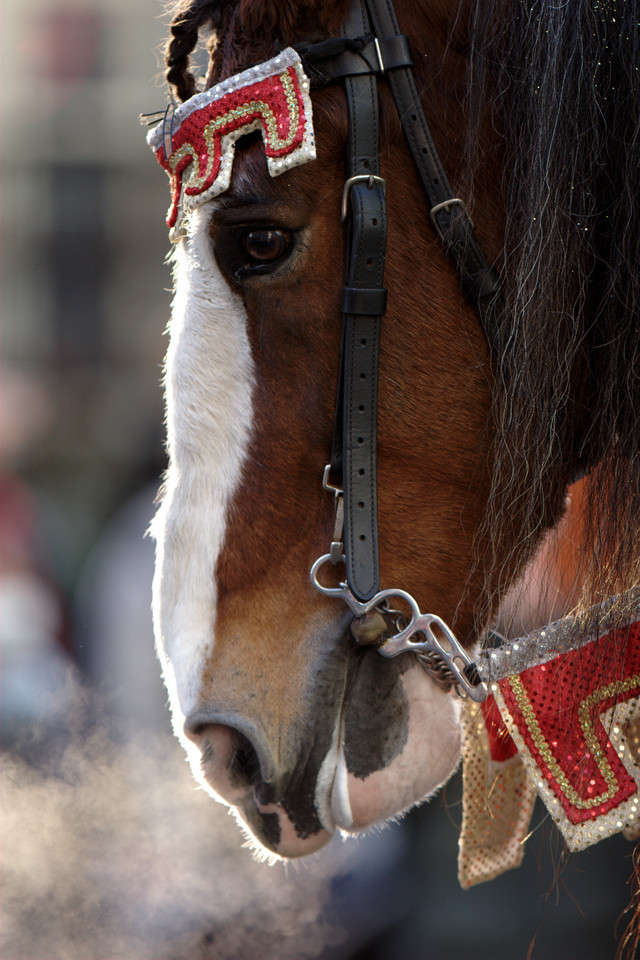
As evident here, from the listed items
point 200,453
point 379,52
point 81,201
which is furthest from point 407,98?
point 81,201

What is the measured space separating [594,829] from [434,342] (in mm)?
675

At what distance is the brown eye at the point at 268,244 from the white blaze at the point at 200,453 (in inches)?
2.5

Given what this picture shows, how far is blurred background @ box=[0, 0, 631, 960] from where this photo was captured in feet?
8.05

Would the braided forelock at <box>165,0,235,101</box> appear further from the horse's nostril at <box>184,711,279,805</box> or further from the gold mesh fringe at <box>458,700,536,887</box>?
the gold mesh fringe at <box>458,700,536,887</box>

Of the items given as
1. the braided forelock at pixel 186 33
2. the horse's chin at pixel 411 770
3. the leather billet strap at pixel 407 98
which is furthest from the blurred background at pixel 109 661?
the leather billet strap at pixel 407 98

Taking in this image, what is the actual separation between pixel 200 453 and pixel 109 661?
2244mm

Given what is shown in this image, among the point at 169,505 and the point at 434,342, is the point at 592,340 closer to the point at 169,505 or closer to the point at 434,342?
the point at 434,342

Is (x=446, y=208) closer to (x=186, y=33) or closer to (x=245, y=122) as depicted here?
(x=245, y=122)

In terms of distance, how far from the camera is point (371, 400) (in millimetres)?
1068

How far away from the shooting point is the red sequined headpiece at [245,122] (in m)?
1.03

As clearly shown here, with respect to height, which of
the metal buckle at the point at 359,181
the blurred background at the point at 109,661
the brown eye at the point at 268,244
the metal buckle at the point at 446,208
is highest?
the metal buckle at the point at 359,181

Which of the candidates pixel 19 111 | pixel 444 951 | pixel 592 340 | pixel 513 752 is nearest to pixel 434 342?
pixel 592 340

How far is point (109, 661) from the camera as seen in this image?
3123 millimetres

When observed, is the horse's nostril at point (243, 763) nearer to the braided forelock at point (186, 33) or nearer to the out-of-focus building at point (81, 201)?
the braided forelock at point (186, 33)
